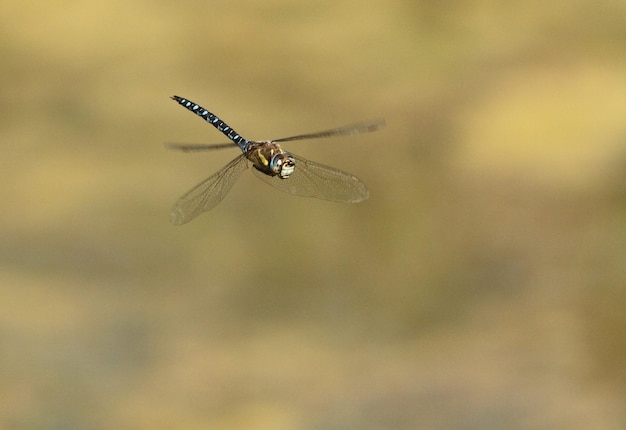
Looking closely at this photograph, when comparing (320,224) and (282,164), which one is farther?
(320,224)

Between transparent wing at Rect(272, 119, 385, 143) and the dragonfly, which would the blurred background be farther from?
transparent wing at Rect(272, 119, 385, 143)

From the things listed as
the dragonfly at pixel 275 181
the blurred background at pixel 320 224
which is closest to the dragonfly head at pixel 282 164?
the dragonfly at pixel 275 181

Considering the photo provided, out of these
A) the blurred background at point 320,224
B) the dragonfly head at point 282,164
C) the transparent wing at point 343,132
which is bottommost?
the transparent wing at point 343,132

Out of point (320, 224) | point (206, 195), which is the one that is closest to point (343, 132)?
point (206, 195)

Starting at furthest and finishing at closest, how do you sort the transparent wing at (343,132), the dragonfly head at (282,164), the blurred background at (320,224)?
the blurred background at (320,224)
the dragonfly head at (282,164)
the transparent wing at (343,132)

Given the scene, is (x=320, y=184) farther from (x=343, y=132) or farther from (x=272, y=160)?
(x=343, y=132)

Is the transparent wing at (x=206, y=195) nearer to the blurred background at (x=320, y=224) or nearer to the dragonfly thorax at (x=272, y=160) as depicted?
the dragonfly thorax at (x=272, y=160)

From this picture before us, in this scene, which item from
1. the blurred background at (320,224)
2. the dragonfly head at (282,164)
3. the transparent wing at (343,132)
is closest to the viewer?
the transparent wing at (343,132)
